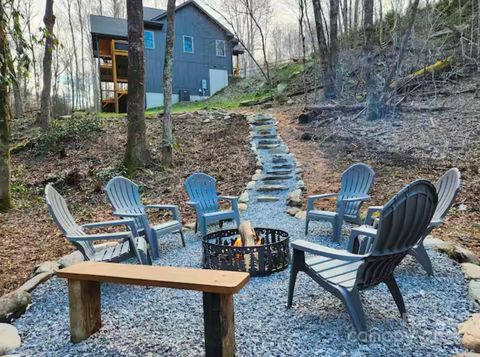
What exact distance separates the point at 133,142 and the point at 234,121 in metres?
4.01

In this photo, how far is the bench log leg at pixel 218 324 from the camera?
213cm

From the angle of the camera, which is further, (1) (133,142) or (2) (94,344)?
(1) (133,142)

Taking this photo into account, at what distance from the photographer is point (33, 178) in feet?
26.9

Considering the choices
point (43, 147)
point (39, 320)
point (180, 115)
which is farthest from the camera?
point (180, 115)

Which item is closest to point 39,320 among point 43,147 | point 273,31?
point 43,147

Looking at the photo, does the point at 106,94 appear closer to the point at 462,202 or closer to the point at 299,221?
the point at 299,221

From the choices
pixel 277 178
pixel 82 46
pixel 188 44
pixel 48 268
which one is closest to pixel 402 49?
pixel 277 178

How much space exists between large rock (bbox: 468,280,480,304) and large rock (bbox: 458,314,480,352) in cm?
34

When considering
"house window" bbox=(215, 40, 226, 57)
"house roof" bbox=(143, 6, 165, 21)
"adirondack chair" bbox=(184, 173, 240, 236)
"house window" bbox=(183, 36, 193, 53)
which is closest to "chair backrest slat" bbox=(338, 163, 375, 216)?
"adirondack chair" bbox=(184, 173, 240, 236)

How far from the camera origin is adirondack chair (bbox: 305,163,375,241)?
176 inches

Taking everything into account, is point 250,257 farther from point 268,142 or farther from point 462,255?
point 268,142

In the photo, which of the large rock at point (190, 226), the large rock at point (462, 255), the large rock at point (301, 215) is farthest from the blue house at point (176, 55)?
the large rock at point (462, 255)

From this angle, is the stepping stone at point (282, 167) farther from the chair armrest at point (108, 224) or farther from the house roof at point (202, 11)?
the house roof at point (202, 11)

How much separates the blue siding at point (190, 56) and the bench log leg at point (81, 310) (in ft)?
60.5
